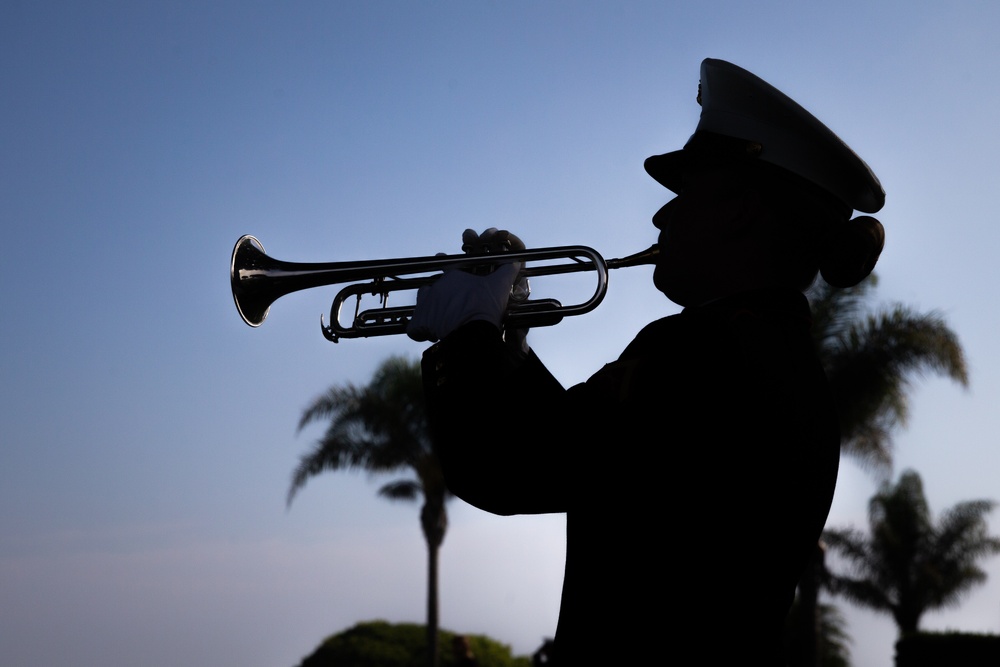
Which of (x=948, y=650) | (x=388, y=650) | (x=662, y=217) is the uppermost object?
(x=662, y=217)

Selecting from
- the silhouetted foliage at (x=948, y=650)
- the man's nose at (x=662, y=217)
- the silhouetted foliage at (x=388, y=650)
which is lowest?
the silhouetted foliage at (x=388, y=650)

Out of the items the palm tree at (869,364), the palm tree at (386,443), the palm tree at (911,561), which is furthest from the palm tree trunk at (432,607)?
the palm tree at (911,561)

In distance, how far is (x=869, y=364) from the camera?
57.2 feet

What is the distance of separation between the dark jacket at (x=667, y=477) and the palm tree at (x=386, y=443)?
19.3m

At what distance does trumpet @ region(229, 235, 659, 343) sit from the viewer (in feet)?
11.0

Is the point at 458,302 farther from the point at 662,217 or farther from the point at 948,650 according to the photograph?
the point at 948,650

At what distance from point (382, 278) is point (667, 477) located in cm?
179

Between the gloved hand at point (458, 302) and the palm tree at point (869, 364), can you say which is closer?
the gloved hand at point (458, 302)

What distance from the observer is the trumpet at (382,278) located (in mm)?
3357

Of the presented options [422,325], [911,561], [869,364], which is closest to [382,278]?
[422,325]

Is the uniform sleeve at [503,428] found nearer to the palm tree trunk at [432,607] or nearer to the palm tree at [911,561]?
the palm tree trunk at [432,607]

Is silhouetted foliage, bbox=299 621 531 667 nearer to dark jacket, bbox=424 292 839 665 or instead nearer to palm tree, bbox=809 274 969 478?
palm tree, bbox=809 274 969 478

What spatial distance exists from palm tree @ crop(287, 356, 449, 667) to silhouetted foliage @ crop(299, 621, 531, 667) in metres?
1.34

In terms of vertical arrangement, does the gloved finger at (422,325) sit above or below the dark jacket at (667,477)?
above
